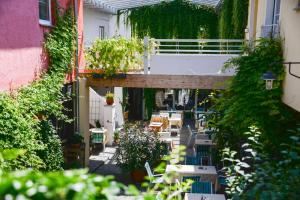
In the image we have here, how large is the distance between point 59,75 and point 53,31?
4.16 feet

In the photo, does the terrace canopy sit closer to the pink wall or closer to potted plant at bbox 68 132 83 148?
the pink wall

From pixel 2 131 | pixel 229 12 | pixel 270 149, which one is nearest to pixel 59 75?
pixel 2 131

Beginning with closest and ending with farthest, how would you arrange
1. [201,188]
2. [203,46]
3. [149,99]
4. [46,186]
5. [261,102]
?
[46,186] < [261,102] < [201,188] < [203,46] < [149,99]

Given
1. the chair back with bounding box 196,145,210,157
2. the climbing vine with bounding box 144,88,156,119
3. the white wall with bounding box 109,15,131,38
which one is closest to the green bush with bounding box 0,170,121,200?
the chair back with bounding box 196,145,210,157

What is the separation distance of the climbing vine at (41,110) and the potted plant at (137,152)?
2.83 meters

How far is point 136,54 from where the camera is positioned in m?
11.5

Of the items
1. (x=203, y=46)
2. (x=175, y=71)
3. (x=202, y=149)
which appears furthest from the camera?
(x=202, y=149)

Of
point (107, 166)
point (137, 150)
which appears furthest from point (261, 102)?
point (107, 166)

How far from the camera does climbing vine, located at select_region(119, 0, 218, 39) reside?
66.6 ft

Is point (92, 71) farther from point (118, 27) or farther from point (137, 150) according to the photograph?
point (118, 27)

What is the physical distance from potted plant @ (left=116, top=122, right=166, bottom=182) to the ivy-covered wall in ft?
20.5

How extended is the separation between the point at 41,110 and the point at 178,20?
548 inches

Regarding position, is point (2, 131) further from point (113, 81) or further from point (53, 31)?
point (113, 81)

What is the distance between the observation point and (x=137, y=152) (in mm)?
11344
